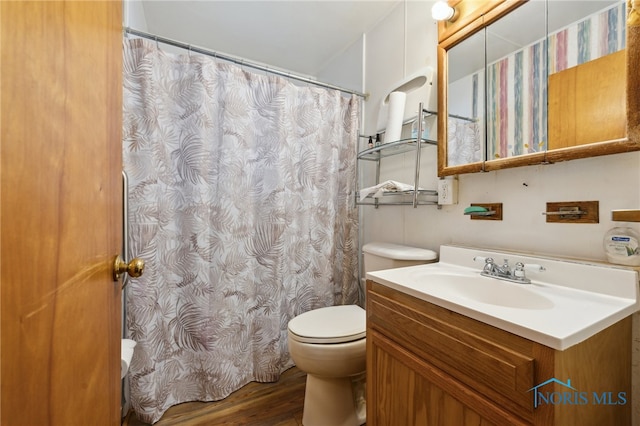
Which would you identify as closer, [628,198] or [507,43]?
[628,198]

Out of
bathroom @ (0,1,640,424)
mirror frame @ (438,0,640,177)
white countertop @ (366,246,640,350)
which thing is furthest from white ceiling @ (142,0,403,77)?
white countertop @ (366,246,640,350)

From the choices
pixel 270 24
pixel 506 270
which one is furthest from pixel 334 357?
pixel 270 24

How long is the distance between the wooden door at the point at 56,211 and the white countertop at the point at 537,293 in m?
0.79

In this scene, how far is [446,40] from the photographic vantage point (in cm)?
132

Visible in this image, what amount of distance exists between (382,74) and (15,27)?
6.02 feet

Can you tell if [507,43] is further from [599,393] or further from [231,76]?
[231,76]

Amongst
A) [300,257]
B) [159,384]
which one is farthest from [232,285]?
[159,384]

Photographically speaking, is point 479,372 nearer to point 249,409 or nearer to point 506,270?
point 506,270

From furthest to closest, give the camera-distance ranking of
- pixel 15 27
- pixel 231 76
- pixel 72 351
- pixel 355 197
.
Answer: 1. pixel 355 197
2. pixel 231 76
3. pixel 72 351
4. pixel 15 27

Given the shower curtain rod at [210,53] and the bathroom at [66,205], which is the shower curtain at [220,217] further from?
the bathroom at [66,205]

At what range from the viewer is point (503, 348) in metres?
0.63

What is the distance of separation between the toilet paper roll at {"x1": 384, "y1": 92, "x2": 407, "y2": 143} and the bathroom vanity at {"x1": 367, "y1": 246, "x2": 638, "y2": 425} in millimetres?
810

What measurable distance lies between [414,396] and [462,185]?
91 centimetres

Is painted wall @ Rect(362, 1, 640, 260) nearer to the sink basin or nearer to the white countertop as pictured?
the white countertop
